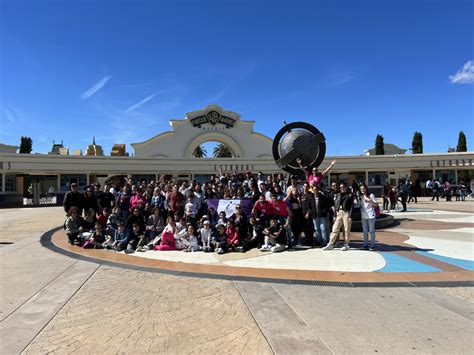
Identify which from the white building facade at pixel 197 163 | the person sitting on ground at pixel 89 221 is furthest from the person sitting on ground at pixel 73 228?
the white building facade at pixel 197 163

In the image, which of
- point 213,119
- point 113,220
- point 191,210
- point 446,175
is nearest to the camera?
point 113,220

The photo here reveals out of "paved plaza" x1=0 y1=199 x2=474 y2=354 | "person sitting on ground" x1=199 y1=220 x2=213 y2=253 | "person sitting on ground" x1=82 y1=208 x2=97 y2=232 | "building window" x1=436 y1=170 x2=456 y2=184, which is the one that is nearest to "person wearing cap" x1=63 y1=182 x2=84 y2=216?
"person sitting on ground" x1=82 y1=208 x2=97 y2=232

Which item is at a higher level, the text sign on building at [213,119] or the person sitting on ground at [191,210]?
the text sign on building at [213,119]

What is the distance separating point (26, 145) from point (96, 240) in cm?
6436

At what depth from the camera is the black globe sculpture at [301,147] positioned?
13086 mm

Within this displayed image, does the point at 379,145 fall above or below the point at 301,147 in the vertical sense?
above

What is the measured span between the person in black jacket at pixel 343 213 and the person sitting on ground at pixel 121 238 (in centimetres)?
567

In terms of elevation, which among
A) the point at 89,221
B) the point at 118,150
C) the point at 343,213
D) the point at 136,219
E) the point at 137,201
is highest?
the point at 118,150

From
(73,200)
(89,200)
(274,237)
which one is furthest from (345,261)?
(73,200)

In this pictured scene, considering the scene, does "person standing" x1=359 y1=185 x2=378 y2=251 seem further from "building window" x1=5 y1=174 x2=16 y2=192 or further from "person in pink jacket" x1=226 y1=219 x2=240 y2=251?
"building window" x1=5 y1=174 x2=16 y2=192

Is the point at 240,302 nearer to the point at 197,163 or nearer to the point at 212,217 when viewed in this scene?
the point at 212,217

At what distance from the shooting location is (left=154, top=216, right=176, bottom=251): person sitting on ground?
352 inches

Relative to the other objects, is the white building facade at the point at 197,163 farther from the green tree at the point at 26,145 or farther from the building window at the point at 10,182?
the green tree at the point at 26,145

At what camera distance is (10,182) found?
1419 inches
